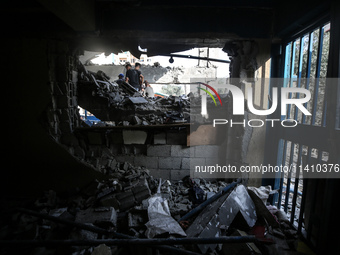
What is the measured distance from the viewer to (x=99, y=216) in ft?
9.55

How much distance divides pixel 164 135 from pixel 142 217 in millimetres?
1649

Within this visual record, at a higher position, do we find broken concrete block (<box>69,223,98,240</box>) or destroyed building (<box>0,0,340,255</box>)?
destroyed building (<box>0,0,340,255</box>)

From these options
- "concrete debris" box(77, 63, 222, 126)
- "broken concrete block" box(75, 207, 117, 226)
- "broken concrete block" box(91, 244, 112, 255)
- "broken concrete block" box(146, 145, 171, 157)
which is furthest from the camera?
"concrete debris" box(77, 63, 222, 126)

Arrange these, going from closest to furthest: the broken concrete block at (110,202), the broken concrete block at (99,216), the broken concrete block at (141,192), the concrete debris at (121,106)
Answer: the broken concrete block at (99,216) < the broken concrete block at (110,202) < the broken concrete block at (141,192) < the concrete debris at (121,106)

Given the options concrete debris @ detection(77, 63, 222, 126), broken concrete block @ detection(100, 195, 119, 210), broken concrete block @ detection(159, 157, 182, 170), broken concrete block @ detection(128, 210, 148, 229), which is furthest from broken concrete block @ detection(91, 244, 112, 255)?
concrete debris @ detection(77, 63, 222, 126)

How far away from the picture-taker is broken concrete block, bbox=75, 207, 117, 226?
110 inches

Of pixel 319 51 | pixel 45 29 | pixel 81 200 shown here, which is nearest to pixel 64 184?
pixel 81 200

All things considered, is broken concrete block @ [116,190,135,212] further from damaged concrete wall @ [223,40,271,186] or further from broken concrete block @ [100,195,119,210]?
damaged concrete wall @ [223,40,271,186]

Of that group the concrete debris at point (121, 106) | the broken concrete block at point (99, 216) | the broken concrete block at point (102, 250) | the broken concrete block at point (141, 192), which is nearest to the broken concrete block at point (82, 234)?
the broken concrete block at point (99, 216)

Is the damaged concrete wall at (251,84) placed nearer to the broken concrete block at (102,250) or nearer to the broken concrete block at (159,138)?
the broken concrete block at (159,138)

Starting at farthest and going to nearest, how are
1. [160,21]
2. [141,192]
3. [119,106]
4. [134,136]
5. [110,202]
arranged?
1. [119,106]
2. [134,136]
3. [160,21]
4. [141,192]
5. [110,202]

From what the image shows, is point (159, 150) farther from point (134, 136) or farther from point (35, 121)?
point (35, 121)

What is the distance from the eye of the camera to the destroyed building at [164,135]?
2.59 m

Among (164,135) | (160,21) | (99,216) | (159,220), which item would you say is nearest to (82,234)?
(99,216)
